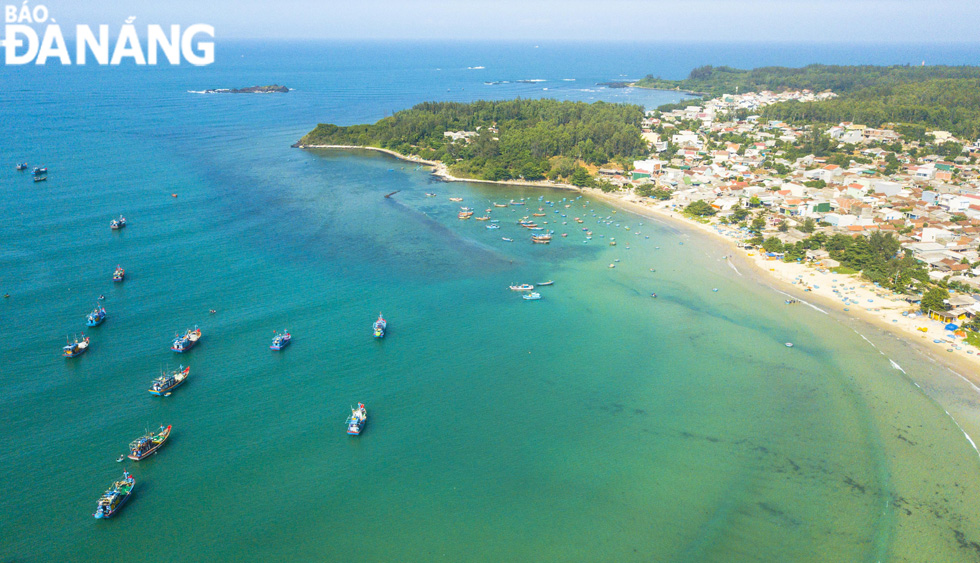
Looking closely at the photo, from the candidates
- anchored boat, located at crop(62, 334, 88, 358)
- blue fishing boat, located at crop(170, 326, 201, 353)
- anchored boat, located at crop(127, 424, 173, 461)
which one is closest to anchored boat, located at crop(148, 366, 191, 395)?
blue fishing boat, located at crop(170, 326, 201, 353)

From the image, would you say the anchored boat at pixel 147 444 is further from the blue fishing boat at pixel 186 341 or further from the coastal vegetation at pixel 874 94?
the coastal vegetation at pixel 874 94

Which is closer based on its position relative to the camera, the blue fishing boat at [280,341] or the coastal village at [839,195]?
the blue fishing boat at [280,341]

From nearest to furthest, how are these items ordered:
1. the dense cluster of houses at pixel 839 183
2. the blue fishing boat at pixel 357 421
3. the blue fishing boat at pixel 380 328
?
the blue fishing boat at pixel 357 421 < the blue fishing boat at pixel 380 328 < the dense cluster of houses at pixel 839 183

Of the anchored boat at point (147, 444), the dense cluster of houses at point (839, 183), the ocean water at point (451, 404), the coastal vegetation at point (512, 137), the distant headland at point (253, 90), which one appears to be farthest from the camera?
the distant headland at point (253, 90)

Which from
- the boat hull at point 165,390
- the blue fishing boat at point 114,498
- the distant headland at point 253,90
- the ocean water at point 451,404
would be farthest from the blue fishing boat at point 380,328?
the distant headland at point 253,90

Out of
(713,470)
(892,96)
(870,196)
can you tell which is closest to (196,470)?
(713,470)

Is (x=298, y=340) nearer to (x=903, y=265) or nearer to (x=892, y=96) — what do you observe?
(x=903, y=265)
